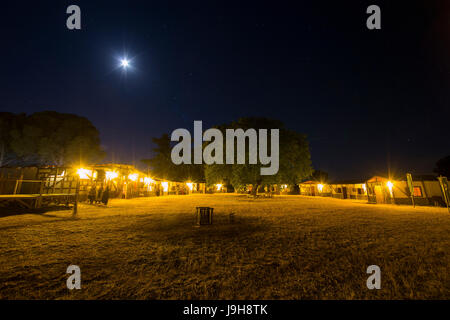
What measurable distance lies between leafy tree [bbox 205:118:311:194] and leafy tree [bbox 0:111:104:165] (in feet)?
64.6


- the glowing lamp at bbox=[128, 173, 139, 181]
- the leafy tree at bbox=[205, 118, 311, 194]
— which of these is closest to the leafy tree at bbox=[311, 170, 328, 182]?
the leafy tree at bbox=[205, 118, 311, 194]

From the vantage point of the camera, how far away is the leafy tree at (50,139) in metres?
23.7

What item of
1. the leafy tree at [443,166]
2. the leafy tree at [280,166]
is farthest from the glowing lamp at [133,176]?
the leafy tree at [443,166]

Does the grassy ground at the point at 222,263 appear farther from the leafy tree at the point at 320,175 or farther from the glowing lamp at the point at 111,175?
the leafy tree at the point at 320,175

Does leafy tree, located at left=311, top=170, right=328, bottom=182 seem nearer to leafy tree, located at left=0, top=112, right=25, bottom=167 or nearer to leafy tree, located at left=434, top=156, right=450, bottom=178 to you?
leafy tree, located at left=434, top=156, right=450, bottom=178

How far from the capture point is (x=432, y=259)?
12.6ft

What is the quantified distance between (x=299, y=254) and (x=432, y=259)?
2.84 meters

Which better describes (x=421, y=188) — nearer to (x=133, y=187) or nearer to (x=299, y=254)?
(x=299, y=254)

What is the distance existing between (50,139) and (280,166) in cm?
3221

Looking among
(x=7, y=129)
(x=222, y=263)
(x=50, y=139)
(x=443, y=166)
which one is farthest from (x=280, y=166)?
(x=443, y=166)

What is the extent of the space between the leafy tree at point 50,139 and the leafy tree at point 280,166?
19.7 m

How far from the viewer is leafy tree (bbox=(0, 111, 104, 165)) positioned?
77.7ft

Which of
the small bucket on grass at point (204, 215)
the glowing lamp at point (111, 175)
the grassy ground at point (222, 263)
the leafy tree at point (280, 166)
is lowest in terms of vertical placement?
the grassy ground at point (222, 263)
